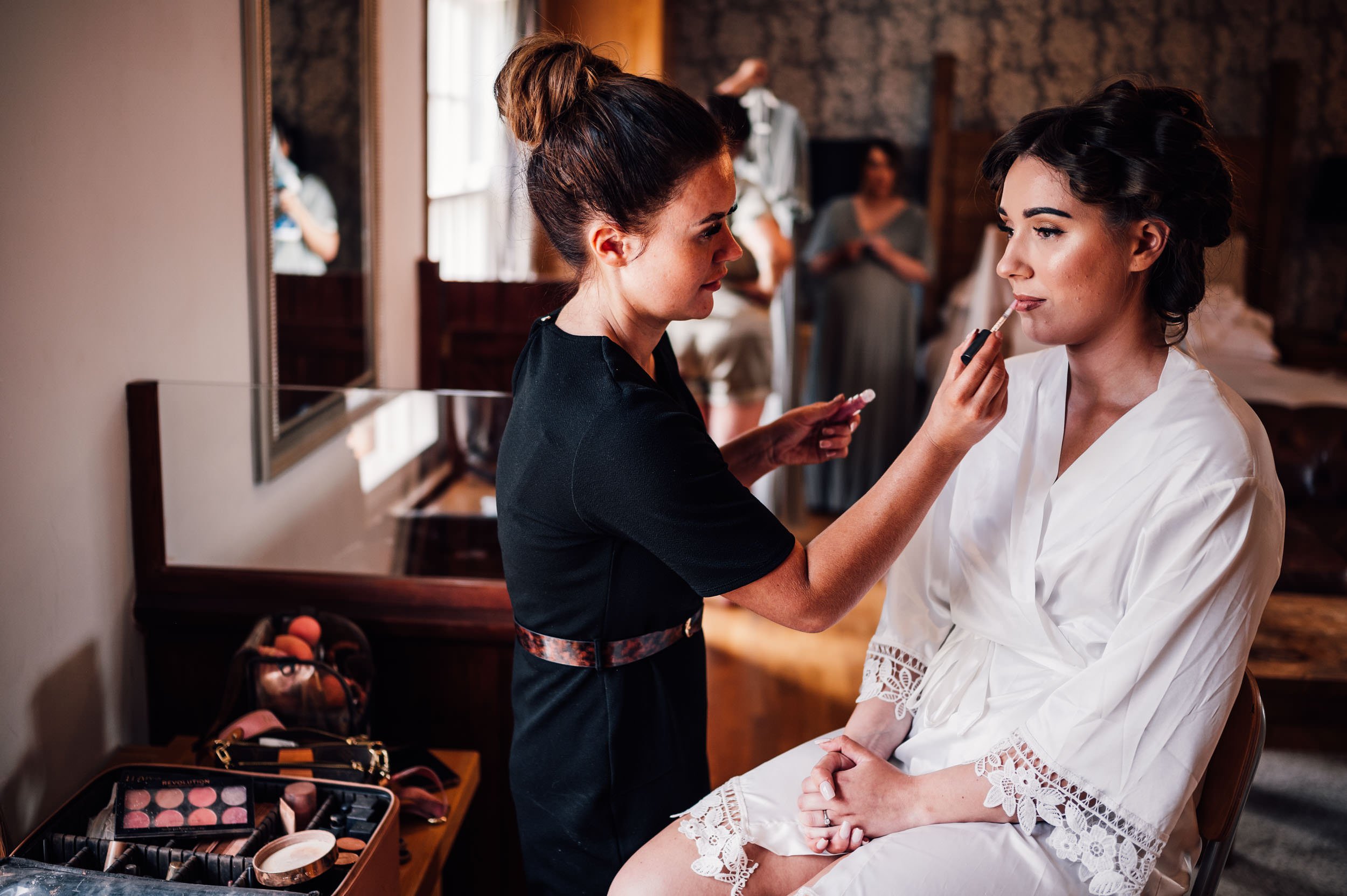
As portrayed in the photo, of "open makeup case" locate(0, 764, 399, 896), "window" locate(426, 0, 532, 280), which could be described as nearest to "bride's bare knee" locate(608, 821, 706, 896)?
"open makeup case" locate(0, 764, 399, 896)

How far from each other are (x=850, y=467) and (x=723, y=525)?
3.70 metres

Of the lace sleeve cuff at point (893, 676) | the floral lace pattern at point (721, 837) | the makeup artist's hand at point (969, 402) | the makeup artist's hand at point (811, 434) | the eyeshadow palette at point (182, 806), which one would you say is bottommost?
the eyeshadow palette at point (182, 806)

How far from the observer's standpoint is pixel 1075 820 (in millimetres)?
1089

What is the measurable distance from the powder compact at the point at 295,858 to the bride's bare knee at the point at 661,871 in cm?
34

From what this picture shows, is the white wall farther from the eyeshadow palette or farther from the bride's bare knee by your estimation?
the bride's bare knee

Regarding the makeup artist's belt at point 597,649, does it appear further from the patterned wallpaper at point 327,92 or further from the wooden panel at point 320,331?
the patterned wallpaper at point 327,92

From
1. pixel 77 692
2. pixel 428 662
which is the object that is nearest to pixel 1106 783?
pixel 428 662

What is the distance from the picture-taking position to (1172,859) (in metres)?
1.18

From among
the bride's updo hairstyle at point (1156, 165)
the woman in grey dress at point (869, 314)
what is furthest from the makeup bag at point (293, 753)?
the woman in grey dress at point (869, 314)

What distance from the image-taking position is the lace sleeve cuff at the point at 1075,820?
107cm

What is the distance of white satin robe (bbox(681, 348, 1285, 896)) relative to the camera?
1076 mm

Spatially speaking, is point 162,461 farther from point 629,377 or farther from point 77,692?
point 629,377

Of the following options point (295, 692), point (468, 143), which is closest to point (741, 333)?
point (468, 143)

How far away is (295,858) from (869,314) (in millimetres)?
3734
